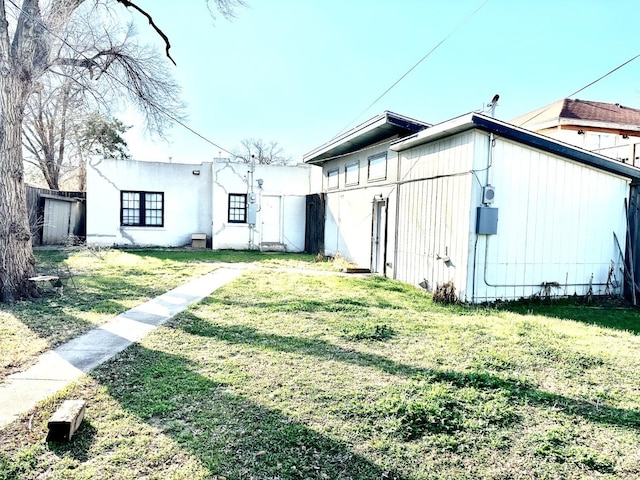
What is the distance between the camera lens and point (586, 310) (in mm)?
6887

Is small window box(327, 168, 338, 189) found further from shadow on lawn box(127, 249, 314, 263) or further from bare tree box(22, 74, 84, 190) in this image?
bare tree box(22, 74, 84, 190)

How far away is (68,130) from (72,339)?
23951 mm

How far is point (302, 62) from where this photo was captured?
15.6m

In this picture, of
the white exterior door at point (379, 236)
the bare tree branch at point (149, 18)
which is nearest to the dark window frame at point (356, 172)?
the white exterior door at point (379, 236)

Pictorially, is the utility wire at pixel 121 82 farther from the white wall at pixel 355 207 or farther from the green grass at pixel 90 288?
the white wall at pixel 355 207

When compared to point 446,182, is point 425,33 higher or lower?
higher

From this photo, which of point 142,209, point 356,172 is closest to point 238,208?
point 142,209

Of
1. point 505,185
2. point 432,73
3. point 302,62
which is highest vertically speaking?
point 302,62

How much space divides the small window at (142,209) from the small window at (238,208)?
2.82 metres

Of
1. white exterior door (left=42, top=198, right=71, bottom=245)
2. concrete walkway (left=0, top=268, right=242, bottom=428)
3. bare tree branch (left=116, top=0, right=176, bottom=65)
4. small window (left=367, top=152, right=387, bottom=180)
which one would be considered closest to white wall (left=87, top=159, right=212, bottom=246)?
white exterior door (left=42, top=198, right=71, bottom=245)

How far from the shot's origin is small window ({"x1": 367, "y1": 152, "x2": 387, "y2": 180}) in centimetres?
1000

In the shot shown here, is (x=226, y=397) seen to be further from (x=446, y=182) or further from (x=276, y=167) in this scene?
(x=276, y=167)

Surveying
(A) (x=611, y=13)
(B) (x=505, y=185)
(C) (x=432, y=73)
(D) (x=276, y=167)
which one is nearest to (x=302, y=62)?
(D) (x=276, y=167)

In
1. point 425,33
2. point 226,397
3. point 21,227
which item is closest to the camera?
point 226,397
